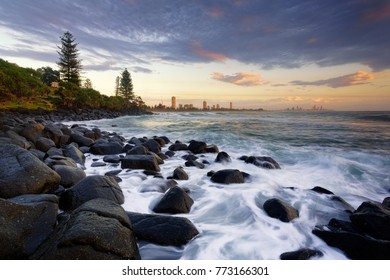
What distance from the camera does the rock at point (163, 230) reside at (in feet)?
11.2

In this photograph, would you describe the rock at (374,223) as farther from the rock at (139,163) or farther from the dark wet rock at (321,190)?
the rock at (139,163)

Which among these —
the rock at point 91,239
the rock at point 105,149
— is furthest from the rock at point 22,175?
the rock at point 105,149

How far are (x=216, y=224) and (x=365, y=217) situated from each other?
280 cm

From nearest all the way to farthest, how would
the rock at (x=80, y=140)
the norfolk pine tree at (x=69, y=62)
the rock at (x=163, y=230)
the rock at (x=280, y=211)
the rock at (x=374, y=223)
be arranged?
the rock at (x=163, y=230) < the rock at (x=374, y=223) < the rock at (x=280, y=211) < the rock at (x=80, y=140) < the norfolk pine tree at (x=69, y=62)

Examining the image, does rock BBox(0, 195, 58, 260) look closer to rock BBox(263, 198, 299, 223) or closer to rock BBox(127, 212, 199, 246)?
rock BBox(127, 212, 199, 246)

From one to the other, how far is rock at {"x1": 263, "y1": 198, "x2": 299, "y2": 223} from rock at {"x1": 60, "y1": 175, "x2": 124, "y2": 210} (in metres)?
3.24

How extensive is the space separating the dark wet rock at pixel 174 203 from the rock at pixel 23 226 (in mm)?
1949

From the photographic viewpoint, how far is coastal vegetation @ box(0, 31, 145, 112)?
86.0ft

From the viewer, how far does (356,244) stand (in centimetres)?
349
